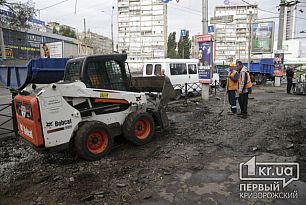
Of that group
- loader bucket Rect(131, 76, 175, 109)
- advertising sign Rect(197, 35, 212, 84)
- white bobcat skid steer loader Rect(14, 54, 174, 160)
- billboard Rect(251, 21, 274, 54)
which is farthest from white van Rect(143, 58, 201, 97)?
billboard Rect(251, 21, 274, 54)

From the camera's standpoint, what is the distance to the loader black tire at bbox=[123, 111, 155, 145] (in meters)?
5.32

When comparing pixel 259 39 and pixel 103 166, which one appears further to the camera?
pixel 259 39

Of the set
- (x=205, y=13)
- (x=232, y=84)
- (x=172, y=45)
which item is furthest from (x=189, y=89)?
(x=172, y=45)

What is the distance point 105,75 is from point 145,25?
6094 cm

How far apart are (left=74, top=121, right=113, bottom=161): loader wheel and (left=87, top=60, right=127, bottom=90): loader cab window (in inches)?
33.9

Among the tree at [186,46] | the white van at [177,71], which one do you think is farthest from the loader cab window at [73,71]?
the tree at [186,46]

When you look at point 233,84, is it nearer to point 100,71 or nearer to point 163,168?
point 100,71

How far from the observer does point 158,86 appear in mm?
6754

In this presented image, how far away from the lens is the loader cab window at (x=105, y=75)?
4.98m

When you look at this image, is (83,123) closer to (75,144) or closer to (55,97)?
(75,144)

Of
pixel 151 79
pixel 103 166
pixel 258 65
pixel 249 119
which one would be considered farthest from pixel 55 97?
pixel 258 65

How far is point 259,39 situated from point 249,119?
19678mm

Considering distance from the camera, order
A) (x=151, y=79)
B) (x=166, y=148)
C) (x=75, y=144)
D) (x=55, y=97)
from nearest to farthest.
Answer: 1. (x=55, y=97)
2. (x=75, y=144)
3. (x=166, y=148)
4. (x=151, y=79)

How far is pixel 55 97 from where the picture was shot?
420 centimetres
